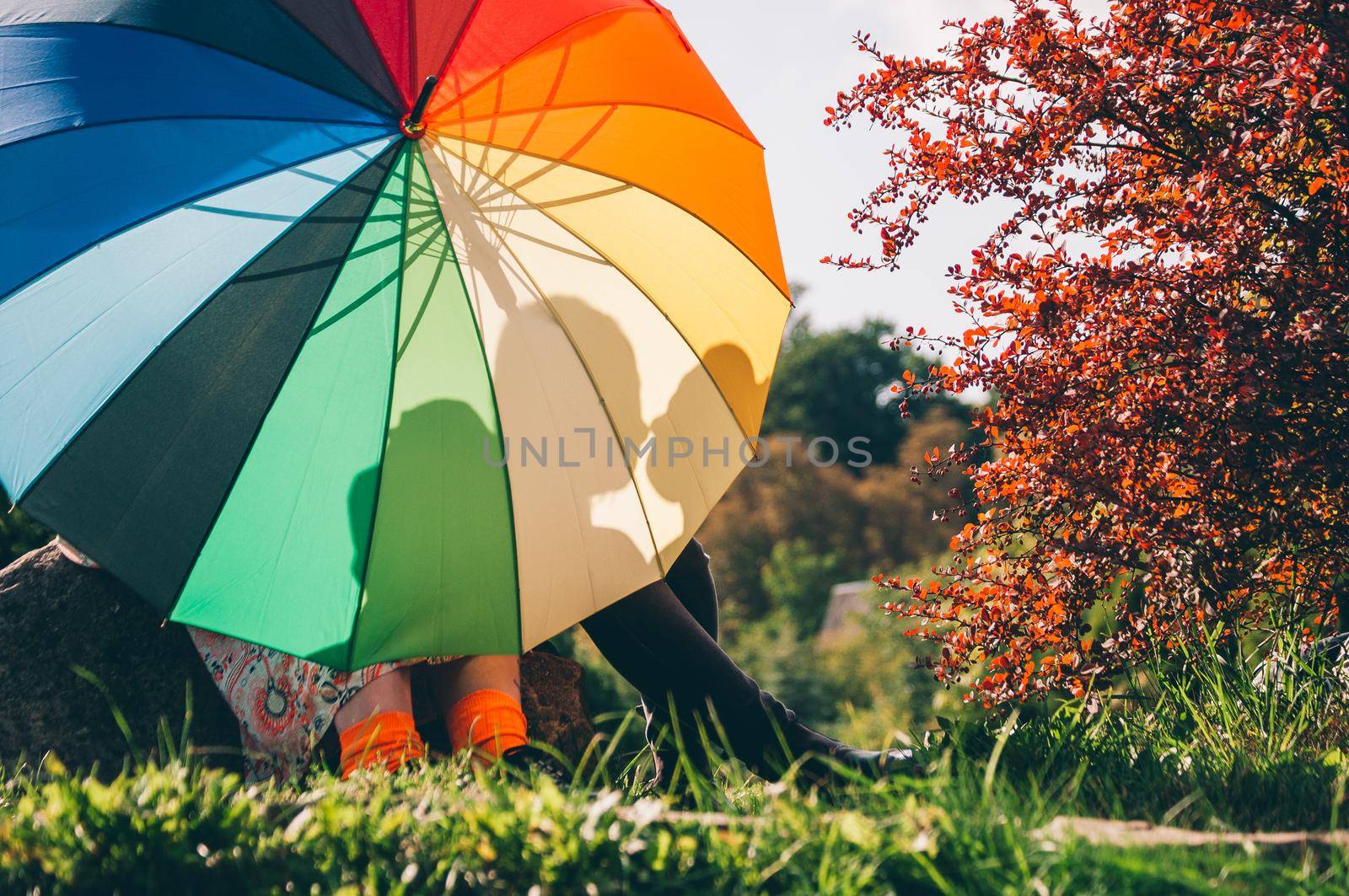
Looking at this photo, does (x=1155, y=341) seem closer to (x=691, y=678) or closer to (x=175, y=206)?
(x=691, y=678)

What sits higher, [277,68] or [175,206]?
[277,68]

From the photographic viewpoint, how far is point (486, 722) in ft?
8.36

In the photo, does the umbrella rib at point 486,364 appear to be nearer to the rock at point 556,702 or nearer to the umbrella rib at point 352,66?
the umbrella rib at point 352,66

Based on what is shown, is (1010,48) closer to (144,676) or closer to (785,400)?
(144,676)

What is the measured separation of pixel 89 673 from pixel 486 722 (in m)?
1.07

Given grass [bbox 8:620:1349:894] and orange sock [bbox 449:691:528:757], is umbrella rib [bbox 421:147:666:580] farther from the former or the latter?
grass [bbox 8:620:1349:894]

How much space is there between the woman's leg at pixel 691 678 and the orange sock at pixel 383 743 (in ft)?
1.94

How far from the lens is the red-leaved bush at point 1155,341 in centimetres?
276

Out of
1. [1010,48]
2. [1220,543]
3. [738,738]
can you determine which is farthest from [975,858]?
[1010,48]

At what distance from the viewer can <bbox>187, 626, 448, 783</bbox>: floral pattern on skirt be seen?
2.46 metres

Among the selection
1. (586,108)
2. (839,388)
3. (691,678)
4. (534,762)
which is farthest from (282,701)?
(839,388)

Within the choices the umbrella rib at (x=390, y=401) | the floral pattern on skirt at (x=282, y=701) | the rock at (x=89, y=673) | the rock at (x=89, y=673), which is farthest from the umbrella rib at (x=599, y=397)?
the rock at (x=89, y=673)

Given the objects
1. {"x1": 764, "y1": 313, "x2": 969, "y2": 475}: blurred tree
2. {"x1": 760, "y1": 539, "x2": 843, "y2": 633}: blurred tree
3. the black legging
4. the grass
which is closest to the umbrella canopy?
the black legging

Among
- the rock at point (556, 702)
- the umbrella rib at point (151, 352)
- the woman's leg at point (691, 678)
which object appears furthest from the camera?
the rock at point (556, 702)
